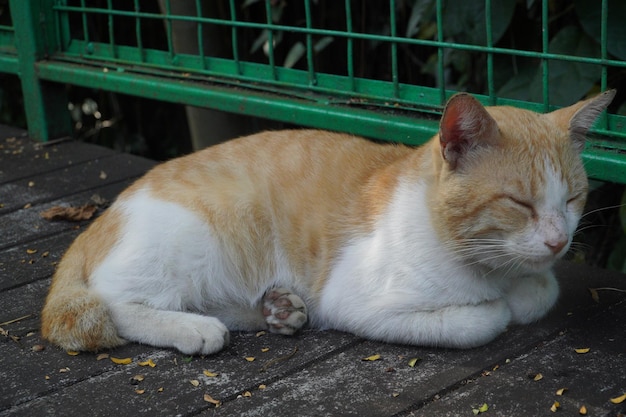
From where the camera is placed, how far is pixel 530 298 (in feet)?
9.92

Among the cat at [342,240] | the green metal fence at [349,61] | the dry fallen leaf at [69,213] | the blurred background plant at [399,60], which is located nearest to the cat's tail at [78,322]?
the cat at [342,240]

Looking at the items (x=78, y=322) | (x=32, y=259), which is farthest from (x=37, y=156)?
(x=78, y=322)

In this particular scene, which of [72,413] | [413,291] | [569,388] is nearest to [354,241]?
[413,291]

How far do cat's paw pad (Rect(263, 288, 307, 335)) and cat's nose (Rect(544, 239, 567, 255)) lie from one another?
0.89m

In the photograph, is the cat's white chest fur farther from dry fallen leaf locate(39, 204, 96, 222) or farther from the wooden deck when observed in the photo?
dry fallen leaf locate(39, 204, 96, 222)

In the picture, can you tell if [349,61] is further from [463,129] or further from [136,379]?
[136,379]

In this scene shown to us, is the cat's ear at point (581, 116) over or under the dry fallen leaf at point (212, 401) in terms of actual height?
over

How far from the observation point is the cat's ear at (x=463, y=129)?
2.62 metres

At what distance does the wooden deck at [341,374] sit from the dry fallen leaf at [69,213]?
35.0 inches

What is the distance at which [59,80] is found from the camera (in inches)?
206

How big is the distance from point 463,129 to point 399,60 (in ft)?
10.2

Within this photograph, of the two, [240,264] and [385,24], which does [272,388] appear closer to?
[240,264]

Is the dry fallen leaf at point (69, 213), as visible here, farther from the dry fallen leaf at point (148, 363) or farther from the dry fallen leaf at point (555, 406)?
the dry fallen leaf at point (555, 406)

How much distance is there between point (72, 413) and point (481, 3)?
7.81 feet
